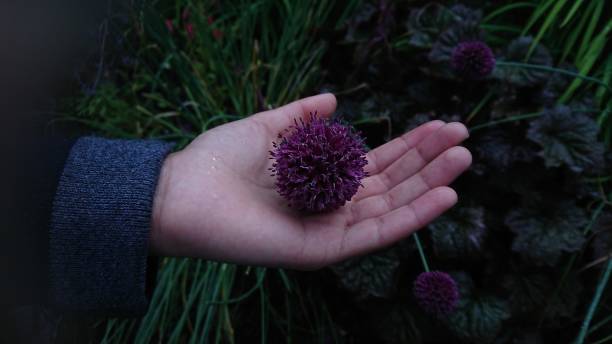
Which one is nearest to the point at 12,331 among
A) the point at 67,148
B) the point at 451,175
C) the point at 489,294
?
the point at 67,148

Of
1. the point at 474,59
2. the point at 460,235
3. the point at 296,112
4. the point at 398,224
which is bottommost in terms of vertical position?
the point at 460,235

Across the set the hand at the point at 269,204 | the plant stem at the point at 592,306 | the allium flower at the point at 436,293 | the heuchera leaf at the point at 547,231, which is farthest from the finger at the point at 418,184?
the plant stem at the point at 592,306

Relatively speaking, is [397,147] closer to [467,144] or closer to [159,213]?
[467,144]

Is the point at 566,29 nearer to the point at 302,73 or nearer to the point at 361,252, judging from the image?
the point at 302,73

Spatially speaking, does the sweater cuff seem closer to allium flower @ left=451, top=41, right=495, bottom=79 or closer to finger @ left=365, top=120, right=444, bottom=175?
finger @ left=365, top=120, right=444, bottom=175

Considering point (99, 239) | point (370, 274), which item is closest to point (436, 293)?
point (370, 274)

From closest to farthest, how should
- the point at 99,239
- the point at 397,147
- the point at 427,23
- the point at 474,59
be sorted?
1. the point at 99,239
2. the point at 397,147
3. the point at 474,59
4. the point at 427,23

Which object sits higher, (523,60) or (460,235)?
(523,60)
